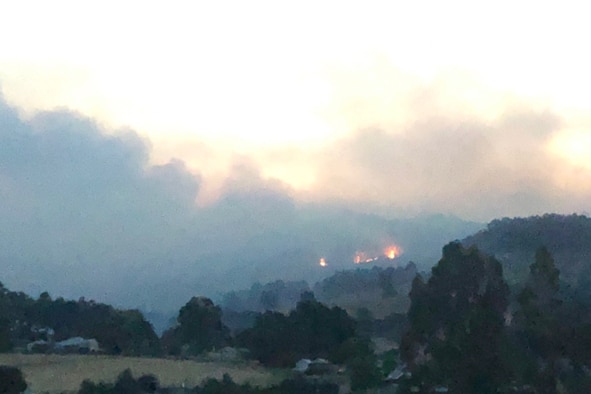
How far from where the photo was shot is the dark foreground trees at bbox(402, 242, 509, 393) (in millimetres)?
27500

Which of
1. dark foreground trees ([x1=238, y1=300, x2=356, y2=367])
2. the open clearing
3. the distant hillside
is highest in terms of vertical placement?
the distant hillside

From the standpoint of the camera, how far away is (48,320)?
58750mm

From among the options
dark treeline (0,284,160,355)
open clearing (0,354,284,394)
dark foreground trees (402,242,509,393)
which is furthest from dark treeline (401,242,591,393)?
dark treeline (0,284,160,355)

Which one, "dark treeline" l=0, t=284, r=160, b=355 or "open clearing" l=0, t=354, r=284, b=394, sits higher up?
"dark treeline" l=0, t=284, r=160, b=355

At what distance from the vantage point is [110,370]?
36781mm

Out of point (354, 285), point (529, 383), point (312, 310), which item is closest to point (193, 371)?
point (312, 310)

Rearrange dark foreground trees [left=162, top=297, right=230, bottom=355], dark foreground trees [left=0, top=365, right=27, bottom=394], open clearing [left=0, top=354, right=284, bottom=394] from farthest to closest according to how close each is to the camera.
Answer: dark foreground trees [left=162, top=297, right=230, bottom=355], open clearing [left=0, top=354, right=284, bottom=394], dark foreground trees [left=0, top=365, right=27, bottom=394]

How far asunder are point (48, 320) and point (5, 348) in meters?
13.5

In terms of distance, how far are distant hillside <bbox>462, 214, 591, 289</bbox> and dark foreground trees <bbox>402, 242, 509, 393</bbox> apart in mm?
47568

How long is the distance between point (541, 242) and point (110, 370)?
8124cm

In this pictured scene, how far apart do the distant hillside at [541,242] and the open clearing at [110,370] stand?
171 feet

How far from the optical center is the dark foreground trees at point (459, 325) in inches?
1083

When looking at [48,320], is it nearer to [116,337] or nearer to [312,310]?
[116,337]

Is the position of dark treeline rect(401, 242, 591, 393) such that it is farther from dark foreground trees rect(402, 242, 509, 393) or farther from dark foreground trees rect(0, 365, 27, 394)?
dark foreground trees rect(0, 365, 27, 394)
